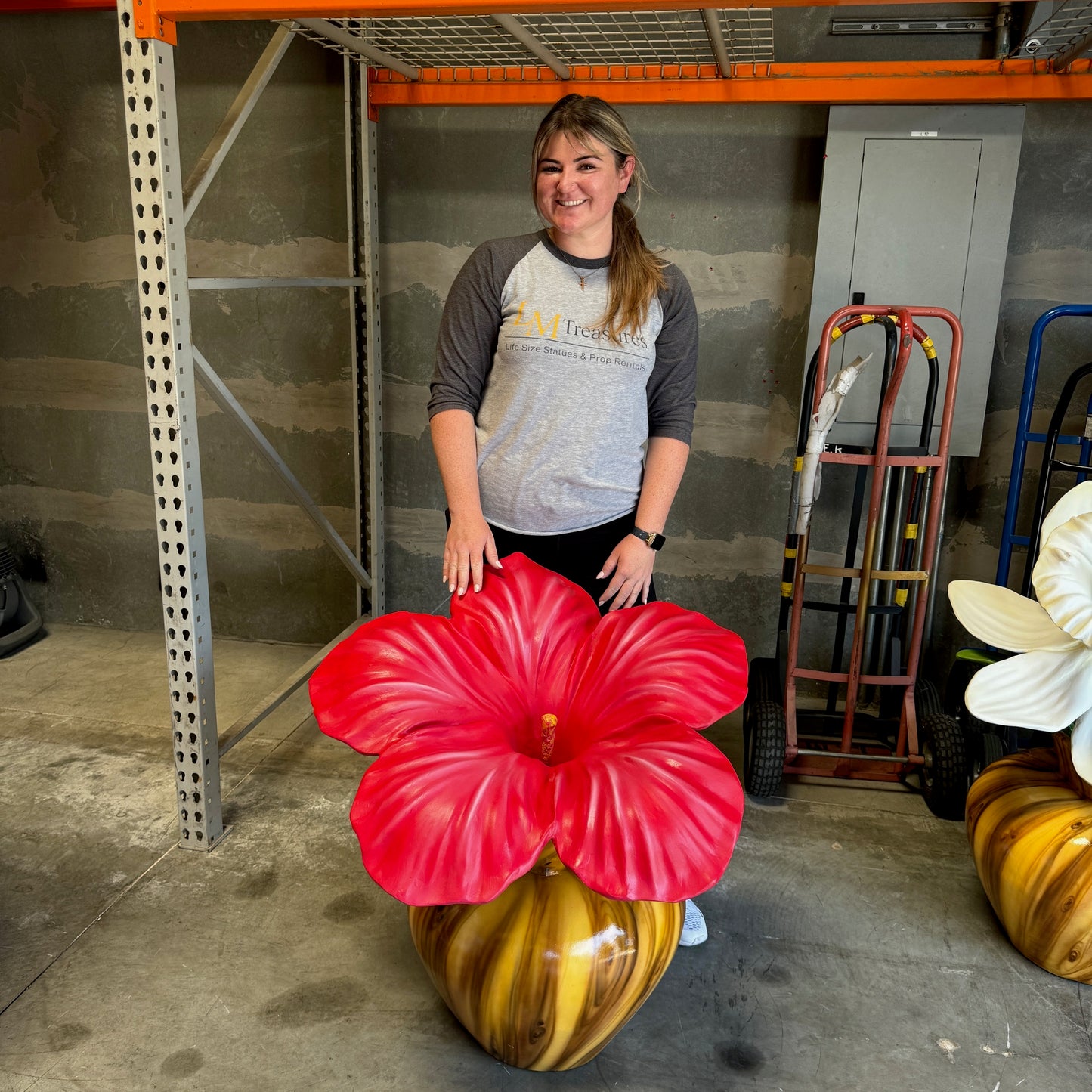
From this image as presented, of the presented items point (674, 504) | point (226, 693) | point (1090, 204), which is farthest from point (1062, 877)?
point (226, 693)

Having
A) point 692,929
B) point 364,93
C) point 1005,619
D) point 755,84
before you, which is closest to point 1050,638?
point 1005,619

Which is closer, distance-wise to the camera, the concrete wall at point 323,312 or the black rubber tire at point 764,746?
the black rubber tire at point 764,746

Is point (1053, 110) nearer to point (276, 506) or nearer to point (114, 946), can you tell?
point (276, 506)

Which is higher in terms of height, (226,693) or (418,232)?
(418,232)

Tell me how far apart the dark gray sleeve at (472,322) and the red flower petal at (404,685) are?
1.56ft

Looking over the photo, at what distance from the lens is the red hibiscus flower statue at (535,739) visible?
50.9 inches

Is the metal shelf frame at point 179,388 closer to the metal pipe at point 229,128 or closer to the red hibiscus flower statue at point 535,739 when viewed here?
the metal pipe at point 229,128

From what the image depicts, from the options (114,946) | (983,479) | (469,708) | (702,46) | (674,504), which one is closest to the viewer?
(469,708)

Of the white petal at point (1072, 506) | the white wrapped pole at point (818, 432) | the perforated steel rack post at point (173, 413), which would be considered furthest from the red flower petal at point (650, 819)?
the white wrapped pole at point (818, 432)

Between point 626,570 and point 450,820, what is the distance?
0.68 metres

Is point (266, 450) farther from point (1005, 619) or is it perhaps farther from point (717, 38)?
point (1005, 619)

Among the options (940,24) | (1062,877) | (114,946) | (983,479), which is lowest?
(114,946)

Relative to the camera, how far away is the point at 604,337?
180 cm

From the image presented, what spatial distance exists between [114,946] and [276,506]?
178 cm
